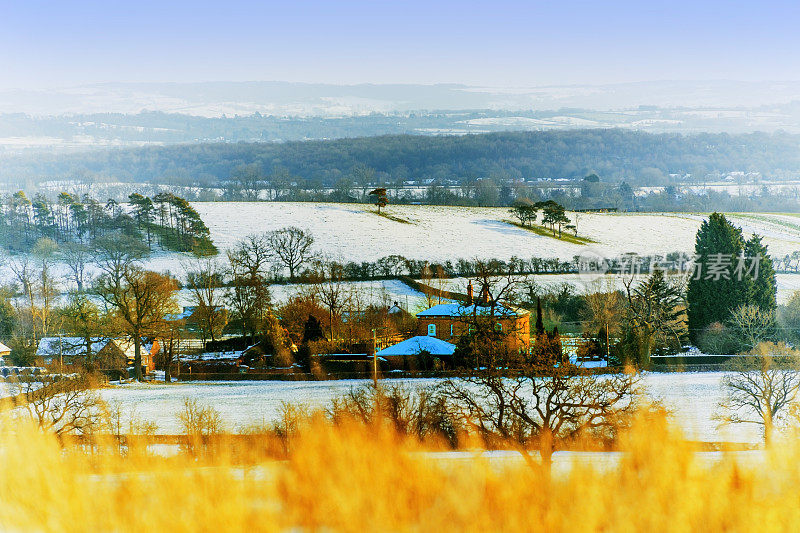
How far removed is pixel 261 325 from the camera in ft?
14.2

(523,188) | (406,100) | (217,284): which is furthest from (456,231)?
(217,284)

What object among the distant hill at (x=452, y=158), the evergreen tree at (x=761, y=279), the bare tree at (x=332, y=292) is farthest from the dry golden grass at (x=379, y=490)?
the distant hill at (x=452, y=158)

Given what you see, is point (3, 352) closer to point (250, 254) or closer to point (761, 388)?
point (250, 254)

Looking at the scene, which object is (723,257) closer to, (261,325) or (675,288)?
(675,288)

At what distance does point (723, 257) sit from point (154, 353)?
13.7 ft

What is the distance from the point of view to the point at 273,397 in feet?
13.6

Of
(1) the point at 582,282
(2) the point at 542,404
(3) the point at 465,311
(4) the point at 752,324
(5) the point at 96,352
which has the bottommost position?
(2) the point at 542,404

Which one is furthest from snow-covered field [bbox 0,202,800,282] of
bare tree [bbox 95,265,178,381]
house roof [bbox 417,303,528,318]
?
house roof [bbox 417,303,528,318]

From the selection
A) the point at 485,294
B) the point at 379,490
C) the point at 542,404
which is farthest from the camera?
the point at 485,294

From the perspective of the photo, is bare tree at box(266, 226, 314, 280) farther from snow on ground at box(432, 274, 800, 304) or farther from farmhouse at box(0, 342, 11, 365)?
farmhouse at box(0, 342, 11, 365)

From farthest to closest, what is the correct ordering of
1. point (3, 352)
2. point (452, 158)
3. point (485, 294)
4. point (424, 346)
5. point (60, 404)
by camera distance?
1. point (452, 158)
2. point (485, 294)
3. point (3, 352)
4. point (424, 346)
5. point (60, 404)

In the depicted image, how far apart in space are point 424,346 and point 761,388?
2.24 m

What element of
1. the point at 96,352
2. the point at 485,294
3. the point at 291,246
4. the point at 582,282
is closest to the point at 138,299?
the point at 96,352

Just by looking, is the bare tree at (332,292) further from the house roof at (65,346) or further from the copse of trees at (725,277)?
the copse of trees at (725,277)
